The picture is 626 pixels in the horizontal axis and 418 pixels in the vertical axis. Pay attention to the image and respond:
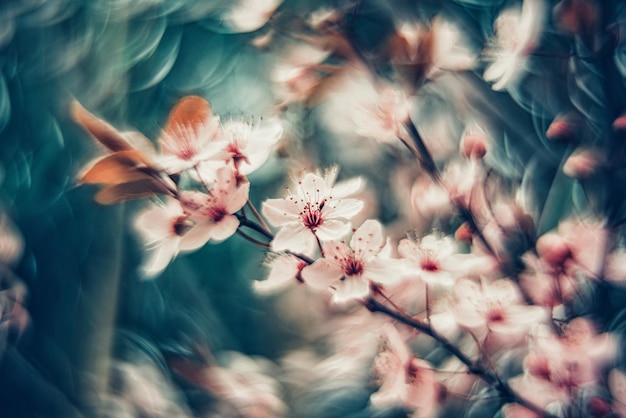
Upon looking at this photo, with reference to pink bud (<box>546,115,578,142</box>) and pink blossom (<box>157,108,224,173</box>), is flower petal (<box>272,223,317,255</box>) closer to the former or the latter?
pink blossom (<box>157,108,224,173</box>)

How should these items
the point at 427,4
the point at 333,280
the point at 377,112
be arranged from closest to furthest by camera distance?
the point at 333,280
the point at 377,112
the point at 427,4

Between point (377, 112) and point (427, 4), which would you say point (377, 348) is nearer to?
point (377, 112)

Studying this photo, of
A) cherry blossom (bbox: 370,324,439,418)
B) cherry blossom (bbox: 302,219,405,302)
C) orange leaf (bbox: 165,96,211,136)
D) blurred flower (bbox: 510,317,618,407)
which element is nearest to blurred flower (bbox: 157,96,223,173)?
orange leaf (bbox: 165,96,211,136)

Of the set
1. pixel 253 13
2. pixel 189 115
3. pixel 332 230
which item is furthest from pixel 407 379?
pixel 253 13

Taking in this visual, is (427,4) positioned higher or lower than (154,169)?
higher

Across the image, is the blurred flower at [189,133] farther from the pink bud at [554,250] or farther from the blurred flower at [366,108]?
the pink bud at [554,250]

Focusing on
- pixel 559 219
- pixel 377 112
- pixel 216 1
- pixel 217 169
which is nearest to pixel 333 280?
pixel 217 169

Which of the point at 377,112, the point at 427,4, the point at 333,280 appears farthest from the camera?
the point at 427,4
